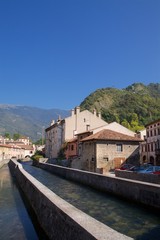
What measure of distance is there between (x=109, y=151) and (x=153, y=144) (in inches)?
993

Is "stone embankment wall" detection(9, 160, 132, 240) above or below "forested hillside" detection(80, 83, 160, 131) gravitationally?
below

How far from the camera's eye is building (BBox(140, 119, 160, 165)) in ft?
181

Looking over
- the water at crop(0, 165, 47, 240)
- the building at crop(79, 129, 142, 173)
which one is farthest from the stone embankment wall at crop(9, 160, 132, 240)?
the building at crop(79, 129, 142, 173)

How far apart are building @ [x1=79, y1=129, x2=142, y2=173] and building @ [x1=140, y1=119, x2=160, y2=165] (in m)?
19.0

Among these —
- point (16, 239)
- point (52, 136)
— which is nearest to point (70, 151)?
point (52, 136)

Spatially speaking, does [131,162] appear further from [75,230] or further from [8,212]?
[75,230]

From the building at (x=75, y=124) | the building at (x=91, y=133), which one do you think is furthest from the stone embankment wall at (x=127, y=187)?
the building at (x=75, y=124)

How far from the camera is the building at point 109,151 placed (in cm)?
3519

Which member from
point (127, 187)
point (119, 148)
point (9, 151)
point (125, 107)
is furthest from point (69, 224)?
point (125, 107)

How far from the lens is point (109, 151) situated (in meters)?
35.8

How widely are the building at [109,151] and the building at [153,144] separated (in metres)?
19.0

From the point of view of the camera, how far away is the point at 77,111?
2331 inches

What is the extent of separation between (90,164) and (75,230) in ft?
101

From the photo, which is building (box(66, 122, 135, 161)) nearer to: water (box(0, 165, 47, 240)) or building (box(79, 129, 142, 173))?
building (box(79, 129, 142, 173))
